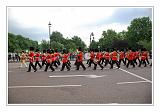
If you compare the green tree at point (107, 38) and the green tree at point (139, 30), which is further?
the green tree at point (107, 38)

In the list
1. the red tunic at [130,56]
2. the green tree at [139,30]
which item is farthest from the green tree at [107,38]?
the red tunic at [130,56]

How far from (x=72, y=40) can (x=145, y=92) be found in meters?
89.7

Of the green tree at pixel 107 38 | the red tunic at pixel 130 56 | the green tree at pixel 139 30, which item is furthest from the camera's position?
the green tree at pixel 107 38

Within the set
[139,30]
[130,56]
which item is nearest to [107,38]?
[139,30]

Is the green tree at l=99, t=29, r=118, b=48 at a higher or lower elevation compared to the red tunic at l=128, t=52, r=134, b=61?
higher

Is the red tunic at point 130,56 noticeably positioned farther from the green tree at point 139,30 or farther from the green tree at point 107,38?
the green tree at point 107,38

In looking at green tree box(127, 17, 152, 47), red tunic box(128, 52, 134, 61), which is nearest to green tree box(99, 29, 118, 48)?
green tree box(127, 17, 152, 47)

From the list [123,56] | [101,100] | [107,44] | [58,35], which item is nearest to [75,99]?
A: [101,100]

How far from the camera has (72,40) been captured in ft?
325

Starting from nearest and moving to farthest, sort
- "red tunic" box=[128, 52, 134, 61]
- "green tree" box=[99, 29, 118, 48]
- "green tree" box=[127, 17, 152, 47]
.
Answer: "red tunic" box=[128, 52, 134, 61] → "green tree" box=[127, 17, 152, 47] → "green tree" box=[99, 29, 118, 48]

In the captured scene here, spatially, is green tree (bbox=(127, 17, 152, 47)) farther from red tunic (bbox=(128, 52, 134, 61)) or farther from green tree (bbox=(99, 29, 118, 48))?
red tunic (bbox=(128, 52, 134, 61))

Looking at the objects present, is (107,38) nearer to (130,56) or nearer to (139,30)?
(139,30)
